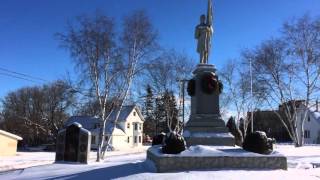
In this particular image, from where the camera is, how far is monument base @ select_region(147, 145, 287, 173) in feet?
45.3

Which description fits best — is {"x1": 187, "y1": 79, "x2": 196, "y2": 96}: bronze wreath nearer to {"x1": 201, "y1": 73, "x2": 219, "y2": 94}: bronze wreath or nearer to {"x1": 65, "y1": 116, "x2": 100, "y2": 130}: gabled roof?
{"x1": 201, "y1": 73, "x2": 219, "y2": 94}: bronze wreath

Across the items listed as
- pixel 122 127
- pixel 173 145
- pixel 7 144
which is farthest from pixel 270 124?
pixel 173 145

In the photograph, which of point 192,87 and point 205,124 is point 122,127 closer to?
point 192,87

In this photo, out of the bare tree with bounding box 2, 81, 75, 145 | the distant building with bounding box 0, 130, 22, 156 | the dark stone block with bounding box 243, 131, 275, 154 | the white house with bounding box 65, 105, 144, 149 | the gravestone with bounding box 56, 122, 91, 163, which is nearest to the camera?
the dark stone block with bounding box 243, 131, 275, 154

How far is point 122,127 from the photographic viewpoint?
69.9 meters

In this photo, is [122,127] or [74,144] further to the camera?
[122,127]

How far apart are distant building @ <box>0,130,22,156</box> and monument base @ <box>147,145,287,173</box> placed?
34636 mm

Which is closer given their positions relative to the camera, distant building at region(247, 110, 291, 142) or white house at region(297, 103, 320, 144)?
white house at region(297, 103, 320, 144)

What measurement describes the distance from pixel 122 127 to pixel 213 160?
56532 millimetres

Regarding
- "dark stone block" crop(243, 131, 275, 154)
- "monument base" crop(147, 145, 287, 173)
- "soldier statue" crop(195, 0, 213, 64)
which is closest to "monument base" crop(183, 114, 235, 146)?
"dark stone block" crop(243, 131, 275, 154)

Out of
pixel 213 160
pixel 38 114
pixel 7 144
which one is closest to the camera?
pixel 213 160

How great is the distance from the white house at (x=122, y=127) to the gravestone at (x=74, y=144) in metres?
40.0

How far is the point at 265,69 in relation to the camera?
1478 inches

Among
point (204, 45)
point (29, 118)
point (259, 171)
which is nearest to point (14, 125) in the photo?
point (29, 118)
